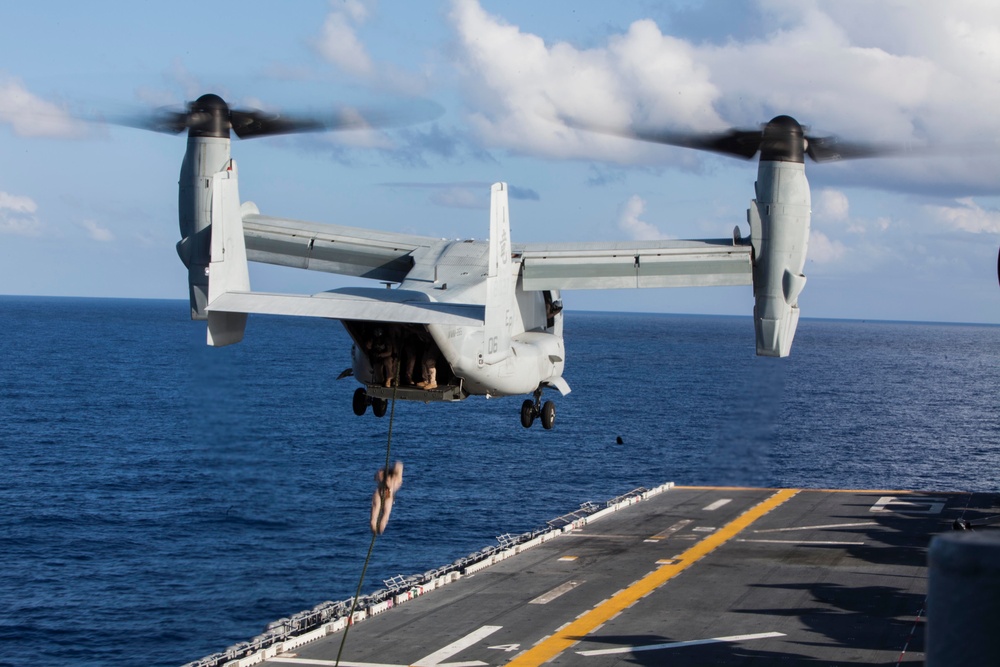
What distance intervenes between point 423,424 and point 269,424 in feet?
56.3

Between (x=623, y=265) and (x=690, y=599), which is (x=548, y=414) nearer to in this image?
(x=623, y=265)

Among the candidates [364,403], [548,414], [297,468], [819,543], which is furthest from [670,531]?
[364,403]

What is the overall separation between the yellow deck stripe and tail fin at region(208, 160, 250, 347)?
1803 cm

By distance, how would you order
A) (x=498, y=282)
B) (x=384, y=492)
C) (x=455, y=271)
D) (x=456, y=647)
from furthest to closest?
(x=456, y=647) < (x=455, y=271) < (x=498, y=282) < (x=384, y=492)

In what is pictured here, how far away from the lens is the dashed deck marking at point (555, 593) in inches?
1658

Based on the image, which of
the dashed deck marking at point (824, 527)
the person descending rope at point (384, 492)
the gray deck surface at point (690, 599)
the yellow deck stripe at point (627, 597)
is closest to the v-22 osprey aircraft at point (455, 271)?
the person descending rope at point (384, 492)

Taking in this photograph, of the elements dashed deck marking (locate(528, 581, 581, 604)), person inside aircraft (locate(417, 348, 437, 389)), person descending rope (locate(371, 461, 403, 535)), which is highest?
person inside aircraft (locate(417, 348, 437, 389))

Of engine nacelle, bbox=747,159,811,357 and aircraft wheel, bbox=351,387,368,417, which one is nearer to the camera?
engine nacelle, bbox=747,159,811,357

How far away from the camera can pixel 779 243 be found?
73.4 ft

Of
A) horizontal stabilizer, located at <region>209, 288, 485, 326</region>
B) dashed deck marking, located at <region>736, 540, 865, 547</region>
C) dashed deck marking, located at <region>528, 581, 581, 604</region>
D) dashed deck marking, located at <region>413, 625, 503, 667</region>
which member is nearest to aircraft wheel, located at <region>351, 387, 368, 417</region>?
horizontal stabilizer, located at <region>209, 288, 485, 326</region>

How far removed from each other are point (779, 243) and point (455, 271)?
6.94 metres

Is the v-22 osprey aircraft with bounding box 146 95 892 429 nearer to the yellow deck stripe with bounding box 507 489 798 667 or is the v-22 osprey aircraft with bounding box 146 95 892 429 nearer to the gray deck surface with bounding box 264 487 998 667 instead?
the yellow deck stripe with bounding box 507 489 798 667

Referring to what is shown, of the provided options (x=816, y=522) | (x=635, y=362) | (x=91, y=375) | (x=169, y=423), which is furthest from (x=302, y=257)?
(x=635, y=362)

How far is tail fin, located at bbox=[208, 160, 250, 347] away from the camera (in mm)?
19656
